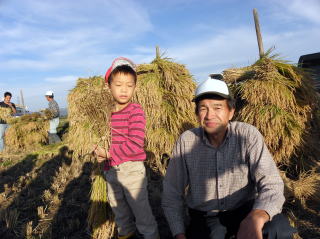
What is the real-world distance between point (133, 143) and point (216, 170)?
801 millimetres

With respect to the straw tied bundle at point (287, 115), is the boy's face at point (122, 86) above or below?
above

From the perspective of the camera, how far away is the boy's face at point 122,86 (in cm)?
232

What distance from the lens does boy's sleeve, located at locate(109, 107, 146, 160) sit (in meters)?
2.31

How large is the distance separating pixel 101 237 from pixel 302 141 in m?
2.52

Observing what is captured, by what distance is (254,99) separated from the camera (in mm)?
3219

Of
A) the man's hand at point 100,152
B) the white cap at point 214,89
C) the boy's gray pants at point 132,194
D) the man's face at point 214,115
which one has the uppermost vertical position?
the white cap at point 214,89

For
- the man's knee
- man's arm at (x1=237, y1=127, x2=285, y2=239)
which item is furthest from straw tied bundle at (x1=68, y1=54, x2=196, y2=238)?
the man's knee

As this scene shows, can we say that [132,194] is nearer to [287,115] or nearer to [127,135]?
[127,135]

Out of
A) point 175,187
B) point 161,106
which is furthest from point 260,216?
point 161,106

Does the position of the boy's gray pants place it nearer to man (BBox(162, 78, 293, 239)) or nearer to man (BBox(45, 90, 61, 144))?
man (BBox(162, 78, 293, 239))

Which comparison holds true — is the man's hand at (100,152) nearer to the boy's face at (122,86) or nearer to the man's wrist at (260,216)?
the boy's face at (122,86)

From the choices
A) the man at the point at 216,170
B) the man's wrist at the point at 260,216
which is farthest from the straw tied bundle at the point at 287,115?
the man's wrist at the point at 260,216

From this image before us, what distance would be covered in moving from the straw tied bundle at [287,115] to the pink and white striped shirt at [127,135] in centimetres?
147

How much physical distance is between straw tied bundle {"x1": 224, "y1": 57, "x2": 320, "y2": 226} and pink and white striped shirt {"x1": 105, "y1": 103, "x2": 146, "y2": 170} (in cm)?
147
